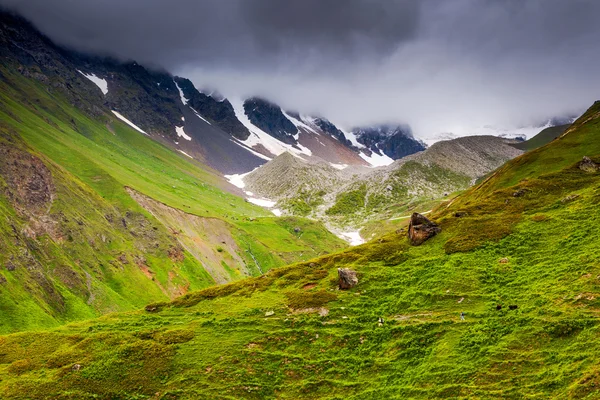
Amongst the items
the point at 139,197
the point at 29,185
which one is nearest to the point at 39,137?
the point at 139,197

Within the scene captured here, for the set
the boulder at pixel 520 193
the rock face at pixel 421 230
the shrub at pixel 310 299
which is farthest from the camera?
the boulder at pixel 520 193

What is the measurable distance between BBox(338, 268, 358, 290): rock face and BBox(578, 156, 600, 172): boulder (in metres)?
54.6

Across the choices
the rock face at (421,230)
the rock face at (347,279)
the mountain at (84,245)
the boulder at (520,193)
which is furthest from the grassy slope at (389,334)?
the mountain at (84,245)

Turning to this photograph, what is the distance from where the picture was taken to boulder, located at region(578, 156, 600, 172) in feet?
256

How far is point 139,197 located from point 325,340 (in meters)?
157

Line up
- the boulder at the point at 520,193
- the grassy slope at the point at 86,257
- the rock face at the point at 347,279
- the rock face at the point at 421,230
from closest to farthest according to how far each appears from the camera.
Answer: the rock face at the point at 347,279 < the rock face at the point at 421,230 < the boulder at the point at 520,193 < the grassy slope at the point at 86,257

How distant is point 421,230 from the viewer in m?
68.2

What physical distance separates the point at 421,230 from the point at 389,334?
27.9 meters

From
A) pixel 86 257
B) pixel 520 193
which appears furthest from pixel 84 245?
pixel 520 193

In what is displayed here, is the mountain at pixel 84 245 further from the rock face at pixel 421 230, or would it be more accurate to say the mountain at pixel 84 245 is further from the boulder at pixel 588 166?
the boulder at pixel 588 166

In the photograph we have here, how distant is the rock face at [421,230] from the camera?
6731 cm

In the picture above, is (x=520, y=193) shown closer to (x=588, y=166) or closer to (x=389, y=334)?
(x=588, y=166)

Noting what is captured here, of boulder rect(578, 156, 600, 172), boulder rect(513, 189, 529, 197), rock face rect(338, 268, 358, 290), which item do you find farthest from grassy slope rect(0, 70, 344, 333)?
boulder rect(578, 156, 600, 172)

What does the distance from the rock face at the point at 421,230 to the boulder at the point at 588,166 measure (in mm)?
35858
